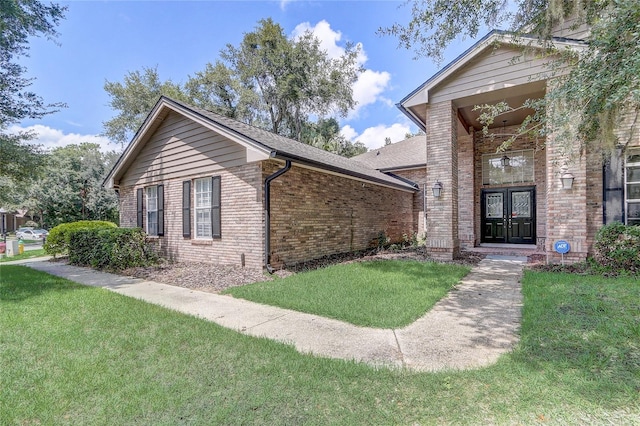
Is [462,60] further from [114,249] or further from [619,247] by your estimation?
[114,249]

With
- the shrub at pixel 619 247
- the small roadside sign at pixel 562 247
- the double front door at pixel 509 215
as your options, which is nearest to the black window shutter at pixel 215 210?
the small roadside sign at pixel 562 247

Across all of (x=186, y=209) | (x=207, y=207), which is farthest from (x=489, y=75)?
(x=186, y=209)

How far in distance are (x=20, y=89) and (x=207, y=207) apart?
9560mm

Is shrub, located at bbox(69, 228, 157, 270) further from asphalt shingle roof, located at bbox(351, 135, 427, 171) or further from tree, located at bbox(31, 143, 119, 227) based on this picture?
tree, located at bbox(31, 143, 119, 227)

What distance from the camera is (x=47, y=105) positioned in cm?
1194

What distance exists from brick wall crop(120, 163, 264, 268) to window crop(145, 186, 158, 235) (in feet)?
2.81

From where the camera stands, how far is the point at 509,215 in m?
11.2

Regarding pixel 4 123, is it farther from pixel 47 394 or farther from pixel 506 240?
pixel 506 240

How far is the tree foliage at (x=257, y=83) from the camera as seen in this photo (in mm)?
23938

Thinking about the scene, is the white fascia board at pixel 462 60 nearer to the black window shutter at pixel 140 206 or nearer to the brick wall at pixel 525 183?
the brick wall at pixel 525 183

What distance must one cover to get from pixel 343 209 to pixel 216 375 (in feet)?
25.8

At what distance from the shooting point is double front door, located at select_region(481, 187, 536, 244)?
10773 millimetres

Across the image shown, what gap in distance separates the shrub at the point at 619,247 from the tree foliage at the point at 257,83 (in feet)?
69.6

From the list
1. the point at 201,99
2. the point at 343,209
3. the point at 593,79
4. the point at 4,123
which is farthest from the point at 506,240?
the point at 201,99
